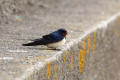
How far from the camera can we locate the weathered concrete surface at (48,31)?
456 cm

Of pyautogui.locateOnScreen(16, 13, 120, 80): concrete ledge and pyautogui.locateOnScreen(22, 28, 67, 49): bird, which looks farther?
pyautogui.locateOnScreen(22, 28, 67, 49): bird

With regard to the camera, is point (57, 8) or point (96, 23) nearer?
point (96, 23)

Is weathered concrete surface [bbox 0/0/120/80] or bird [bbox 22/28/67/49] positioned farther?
bird [bbox 22/28/67/49]

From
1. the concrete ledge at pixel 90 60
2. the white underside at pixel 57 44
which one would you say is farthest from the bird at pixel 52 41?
the concrete ledge at pixel 90 60

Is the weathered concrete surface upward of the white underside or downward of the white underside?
downward

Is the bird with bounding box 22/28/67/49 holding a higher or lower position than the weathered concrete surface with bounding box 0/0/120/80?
higher

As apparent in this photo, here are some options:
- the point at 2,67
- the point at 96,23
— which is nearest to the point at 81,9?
the point at 96,23

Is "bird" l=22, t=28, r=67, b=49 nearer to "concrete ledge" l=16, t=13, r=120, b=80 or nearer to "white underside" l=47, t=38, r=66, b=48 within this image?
"white underside" l=47, t=38, r=66, b=48

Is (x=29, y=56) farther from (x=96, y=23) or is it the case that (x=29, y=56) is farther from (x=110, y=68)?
(x=110, y=68)

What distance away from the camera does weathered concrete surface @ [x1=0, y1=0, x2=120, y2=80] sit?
4559 mm

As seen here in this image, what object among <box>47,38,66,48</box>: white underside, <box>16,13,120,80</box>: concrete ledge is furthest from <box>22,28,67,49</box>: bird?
<box>16,13,120,80</box>: concrete ledge

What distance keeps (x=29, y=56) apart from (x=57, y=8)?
5.28 m

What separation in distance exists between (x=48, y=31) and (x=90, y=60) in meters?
0.77

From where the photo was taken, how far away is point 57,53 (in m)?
5.17
